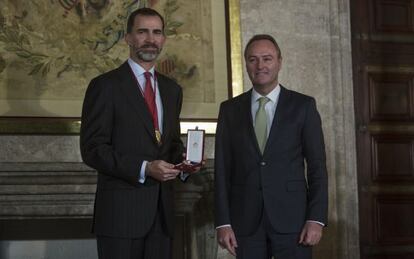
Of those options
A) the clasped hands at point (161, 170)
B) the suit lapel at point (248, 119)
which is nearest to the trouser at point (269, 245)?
the suit lapel at point (248, 119)

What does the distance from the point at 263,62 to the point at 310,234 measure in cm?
82

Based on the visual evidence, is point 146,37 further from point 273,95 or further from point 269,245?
point 269,245

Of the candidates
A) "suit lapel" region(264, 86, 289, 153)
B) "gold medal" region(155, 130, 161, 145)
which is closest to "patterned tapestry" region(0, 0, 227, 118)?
"suit lapel" region(264, 86, 289, 153)

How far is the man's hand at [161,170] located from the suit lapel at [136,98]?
0.60ft

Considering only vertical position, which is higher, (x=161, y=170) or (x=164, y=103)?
(x=164, y=103)

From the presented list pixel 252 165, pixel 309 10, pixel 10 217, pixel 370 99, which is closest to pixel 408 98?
pixel 370 99

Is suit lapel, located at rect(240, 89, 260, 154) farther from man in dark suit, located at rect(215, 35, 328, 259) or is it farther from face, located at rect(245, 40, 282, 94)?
face, located at rect(245, 40, 282, 94)

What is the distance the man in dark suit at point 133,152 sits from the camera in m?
2.85

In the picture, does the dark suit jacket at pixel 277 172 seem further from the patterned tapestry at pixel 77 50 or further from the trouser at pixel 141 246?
the patterned tapestry at pixel 77 50

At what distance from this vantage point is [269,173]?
3.09 m

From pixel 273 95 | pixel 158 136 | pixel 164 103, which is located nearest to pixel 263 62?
pixel 273 95

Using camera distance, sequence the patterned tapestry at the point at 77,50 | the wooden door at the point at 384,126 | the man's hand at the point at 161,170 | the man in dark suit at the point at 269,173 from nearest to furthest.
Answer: the man's hand at the point at 161,170 < the man in dark suit at the point at 269,173 < the patterned tapestry at the point at 77,50 < the wooden door at the point at 384,126

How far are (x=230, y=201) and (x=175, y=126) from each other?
0.44 metres

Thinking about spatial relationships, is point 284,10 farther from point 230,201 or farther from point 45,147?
point 230,201
